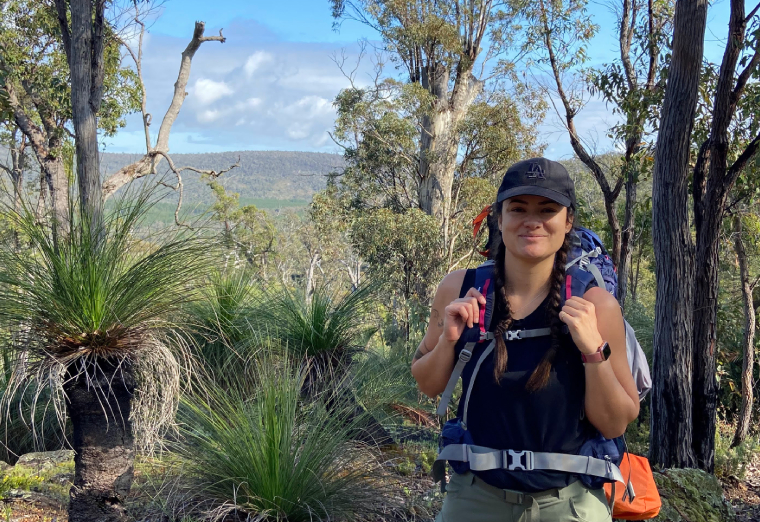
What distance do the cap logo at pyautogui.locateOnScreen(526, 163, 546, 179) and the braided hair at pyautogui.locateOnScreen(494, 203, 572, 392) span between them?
0.53ft

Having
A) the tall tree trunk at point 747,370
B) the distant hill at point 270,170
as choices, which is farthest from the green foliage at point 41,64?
the distant hill at point 270,170

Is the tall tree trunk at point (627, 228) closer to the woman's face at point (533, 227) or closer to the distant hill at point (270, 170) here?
the woman's face at point (533, 227)

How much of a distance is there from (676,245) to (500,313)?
3709mm

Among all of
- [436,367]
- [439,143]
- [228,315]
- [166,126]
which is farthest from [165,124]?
[436,367]

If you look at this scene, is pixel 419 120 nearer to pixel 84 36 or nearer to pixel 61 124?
pixel 61 124

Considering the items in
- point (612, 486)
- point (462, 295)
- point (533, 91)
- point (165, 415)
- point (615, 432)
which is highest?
point (533, 91)

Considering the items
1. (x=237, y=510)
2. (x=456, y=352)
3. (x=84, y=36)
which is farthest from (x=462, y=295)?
(x=84, y=36)

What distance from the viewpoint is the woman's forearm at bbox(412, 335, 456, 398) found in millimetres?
1686

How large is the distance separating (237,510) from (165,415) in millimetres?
814

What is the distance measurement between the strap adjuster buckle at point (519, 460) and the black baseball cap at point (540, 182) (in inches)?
23.9

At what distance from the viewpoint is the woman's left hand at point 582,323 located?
4.94 ft

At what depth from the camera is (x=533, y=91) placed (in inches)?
660

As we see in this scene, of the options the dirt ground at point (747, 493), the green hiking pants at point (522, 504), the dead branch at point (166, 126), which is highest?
the dead branch at point (166, 126)

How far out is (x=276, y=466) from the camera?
3.10 meters
